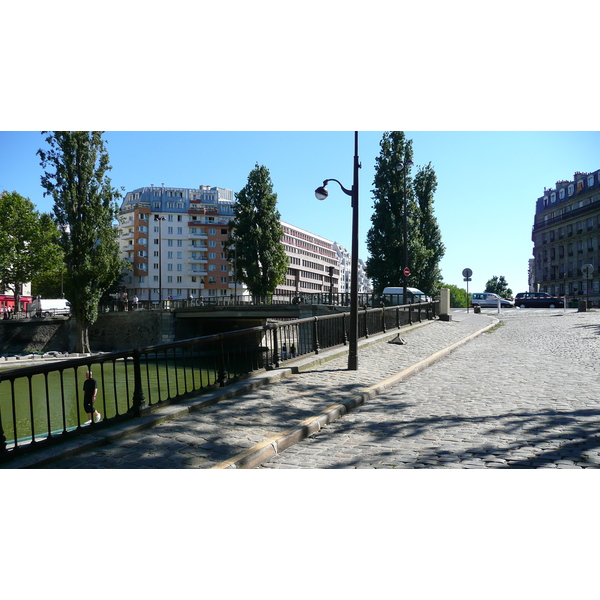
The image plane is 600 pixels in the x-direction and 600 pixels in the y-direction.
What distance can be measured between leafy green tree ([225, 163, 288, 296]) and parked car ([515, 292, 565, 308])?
1009 inches

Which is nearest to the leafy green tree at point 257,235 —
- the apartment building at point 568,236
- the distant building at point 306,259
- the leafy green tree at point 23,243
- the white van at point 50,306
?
the leafy green tree at point 23,243

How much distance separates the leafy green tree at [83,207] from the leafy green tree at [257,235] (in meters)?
16.2

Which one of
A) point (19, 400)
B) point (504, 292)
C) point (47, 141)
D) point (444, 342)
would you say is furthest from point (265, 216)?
point (504, 292)

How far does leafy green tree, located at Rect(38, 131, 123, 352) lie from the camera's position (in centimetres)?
4116

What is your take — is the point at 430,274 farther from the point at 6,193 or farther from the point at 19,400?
the point at 6,193

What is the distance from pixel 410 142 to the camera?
4438 cm

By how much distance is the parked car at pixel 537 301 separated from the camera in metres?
45.0

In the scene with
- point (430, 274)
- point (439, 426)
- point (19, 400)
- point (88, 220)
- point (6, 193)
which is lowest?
point (19, 400)

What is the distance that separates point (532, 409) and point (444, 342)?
33.0 ft

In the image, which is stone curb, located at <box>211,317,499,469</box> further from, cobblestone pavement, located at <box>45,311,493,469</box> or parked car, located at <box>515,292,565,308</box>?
parked car, located at <box>515,292,565,308</box>

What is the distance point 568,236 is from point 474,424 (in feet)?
246

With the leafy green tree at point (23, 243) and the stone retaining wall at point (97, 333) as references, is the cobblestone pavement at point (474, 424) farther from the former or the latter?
the leafy green tree at point (23, 243)

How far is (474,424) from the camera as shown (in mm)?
6473

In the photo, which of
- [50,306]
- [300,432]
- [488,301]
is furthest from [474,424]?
[50,306]
